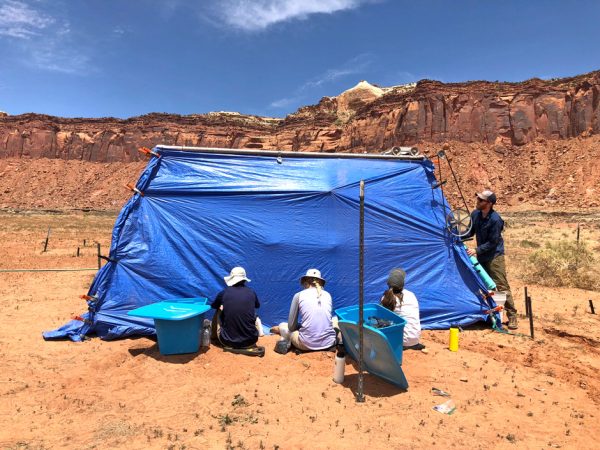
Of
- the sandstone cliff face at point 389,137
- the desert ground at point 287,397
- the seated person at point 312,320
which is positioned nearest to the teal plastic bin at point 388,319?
the seated person at point 312,320

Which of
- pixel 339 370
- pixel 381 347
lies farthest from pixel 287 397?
pixel 381 347

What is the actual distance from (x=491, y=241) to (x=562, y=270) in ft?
20.2

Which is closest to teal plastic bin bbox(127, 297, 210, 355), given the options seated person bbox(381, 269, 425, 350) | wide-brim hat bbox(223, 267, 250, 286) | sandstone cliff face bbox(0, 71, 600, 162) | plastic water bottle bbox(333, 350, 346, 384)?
wide-brim hat bbox(223, 267, 250, 286)

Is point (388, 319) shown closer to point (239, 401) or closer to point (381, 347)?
point (381, 347)

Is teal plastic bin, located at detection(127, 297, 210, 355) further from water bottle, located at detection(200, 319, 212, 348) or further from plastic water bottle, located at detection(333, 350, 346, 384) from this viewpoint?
plastic water bottle, located at detection(333, 350, 346, 384)

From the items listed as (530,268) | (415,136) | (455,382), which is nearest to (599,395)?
(455,382)

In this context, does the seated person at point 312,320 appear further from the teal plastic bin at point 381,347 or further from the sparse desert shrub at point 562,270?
the sparse desert shrub at point 562,270

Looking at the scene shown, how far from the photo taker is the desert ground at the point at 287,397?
3.68 m

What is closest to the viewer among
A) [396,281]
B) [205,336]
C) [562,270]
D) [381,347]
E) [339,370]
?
[381,347]

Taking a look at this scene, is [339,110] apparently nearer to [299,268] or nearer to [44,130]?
[44,130]

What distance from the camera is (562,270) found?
11727mm

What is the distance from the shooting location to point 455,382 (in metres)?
4.93

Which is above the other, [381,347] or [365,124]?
[365,124]

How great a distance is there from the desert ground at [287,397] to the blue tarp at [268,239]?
662mm
